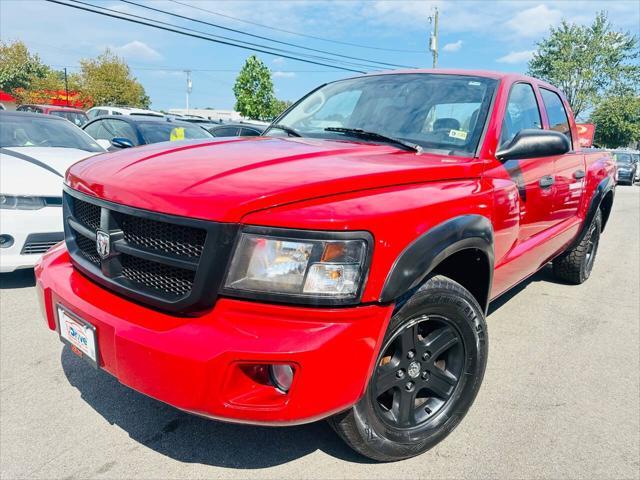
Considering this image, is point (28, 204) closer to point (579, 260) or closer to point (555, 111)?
point (555, 111)

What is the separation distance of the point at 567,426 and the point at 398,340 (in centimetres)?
117

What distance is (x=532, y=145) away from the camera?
2.44m

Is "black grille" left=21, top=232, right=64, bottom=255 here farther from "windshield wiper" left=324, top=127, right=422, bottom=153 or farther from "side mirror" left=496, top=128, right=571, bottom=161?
"side mirror" left=496, top=128, right=571, bottom=161

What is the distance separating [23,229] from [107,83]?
48.0m

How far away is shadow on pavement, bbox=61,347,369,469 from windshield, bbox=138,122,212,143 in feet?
17.0

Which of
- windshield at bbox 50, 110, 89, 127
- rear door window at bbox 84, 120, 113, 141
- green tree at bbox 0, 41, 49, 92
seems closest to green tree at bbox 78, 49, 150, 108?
green tree at bbox 0, 41, 49, 92

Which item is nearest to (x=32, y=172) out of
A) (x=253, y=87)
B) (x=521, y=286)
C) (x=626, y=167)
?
(x=521, y=286)

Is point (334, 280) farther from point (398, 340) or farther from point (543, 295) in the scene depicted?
point (543, 295)

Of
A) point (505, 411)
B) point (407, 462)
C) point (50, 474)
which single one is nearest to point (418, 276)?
point (407, 462)

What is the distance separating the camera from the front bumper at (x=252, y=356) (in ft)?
5.03

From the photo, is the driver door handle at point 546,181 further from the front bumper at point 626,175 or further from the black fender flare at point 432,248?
the front bumper at point 626,175

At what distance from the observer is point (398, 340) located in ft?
6.48

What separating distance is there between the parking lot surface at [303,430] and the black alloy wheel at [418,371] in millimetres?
237

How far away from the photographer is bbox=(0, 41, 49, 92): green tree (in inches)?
1549
